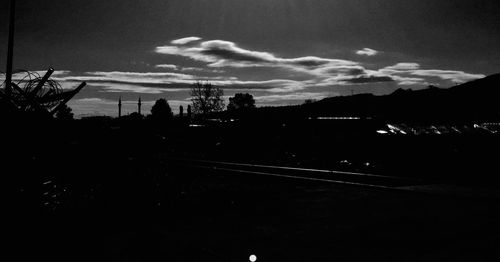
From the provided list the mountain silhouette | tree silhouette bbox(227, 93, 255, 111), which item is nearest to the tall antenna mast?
the mountain silhouette

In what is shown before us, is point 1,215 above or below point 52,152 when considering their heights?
below

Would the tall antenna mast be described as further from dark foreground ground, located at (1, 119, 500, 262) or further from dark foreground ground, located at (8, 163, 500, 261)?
dark foreground ground, located at (8, 163, 500, 261)

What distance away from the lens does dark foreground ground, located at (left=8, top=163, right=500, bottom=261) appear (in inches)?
229

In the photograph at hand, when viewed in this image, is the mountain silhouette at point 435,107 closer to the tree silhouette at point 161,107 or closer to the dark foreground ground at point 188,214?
the dark foreground ground at point 188,214

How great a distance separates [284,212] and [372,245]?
115 inches

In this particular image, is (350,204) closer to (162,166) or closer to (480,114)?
(162,166)

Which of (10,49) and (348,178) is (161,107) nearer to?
(348,178)

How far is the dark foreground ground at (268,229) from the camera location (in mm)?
5809

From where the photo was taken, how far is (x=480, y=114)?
57.2m

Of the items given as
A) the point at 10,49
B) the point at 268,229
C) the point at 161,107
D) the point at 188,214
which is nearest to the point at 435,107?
the point at 188,214

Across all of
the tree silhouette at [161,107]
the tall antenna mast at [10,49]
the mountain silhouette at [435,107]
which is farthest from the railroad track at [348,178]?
the tree silhouette at [161,107]

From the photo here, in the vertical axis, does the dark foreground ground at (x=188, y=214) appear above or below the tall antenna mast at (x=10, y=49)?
below

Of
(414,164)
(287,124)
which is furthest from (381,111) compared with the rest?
(414,164)

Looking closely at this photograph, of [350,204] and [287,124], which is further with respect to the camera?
[287,124]
